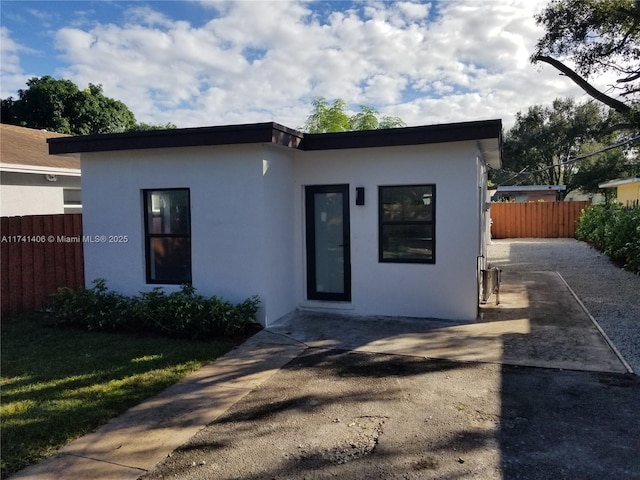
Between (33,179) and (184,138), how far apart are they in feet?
18.1

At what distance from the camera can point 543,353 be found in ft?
17.8

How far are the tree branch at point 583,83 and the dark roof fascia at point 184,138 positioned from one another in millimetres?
9738

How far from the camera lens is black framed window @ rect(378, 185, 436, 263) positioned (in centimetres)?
709

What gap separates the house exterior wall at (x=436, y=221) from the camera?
22.5 feet

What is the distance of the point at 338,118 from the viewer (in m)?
21.7

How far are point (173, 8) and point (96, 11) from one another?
1.48m

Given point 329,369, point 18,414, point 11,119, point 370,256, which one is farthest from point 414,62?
point 11,119

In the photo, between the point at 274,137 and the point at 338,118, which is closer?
the point at 274,137

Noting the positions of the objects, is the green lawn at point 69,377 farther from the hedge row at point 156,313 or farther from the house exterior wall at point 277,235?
the house exterior wall at point 277,235

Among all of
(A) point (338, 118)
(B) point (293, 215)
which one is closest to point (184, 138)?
(B) point (293, 215)

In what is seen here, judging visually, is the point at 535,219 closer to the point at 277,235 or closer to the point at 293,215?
the point at 293,215

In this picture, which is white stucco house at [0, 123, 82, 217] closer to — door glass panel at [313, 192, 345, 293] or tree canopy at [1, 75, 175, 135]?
door glass panel at [313, 192, 345, 293]

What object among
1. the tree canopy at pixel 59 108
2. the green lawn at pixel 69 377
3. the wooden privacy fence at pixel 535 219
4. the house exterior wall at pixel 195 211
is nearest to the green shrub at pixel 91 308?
the green lawn at pixel 69 377

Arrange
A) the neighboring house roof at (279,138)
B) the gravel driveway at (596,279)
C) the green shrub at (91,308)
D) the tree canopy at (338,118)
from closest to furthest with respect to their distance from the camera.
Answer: the gravel driveway at (596,279)
the neighboring house roof at (279,138)
the green shrub at (91,308)
the tree canopy at (338,118)
